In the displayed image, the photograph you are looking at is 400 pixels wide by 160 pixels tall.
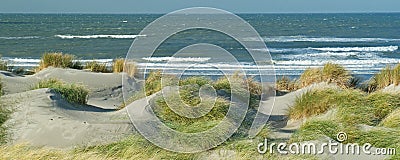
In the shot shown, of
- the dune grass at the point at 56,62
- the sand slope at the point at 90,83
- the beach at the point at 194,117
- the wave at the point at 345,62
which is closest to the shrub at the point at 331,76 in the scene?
the beach at the point at 194,117

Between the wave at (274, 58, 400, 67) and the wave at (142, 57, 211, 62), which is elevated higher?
the wave at (142, 57, 211, 62)

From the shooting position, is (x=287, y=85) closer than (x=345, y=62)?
Yes

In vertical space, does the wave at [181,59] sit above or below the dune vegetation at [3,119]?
below

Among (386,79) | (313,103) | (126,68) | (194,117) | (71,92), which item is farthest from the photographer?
(126,68)

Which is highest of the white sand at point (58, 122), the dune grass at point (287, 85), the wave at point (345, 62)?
the white sand at point (58, 122)

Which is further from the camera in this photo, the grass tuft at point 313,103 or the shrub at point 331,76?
the shrub at point 331,76

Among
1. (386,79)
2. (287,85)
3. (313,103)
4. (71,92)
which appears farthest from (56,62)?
(313,103)

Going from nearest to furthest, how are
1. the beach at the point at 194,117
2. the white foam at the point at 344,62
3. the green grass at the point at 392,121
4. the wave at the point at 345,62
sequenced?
the beach at the point at 194,117
the green grass at the point at 392,121
the wave at the point at 345,62
the white foam at the point at 344,62

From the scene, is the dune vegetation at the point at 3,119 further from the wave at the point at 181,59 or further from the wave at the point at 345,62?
the wave at the point at 345,62

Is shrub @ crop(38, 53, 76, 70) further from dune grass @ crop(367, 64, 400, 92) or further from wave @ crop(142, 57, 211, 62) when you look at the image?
dune grass @ crop(367, 64, 400, 92)

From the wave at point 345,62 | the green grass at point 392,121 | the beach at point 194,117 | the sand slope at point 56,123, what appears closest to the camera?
the beach at point 194,117

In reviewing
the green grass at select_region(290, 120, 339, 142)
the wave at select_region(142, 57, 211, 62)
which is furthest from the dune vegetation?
the wave at select_region(142, 57, 211, 62)

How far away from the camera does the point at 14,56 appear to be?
108 feet

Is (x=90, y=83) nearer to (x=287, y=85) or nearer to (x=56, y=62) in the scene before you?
(x=56, y=62)
